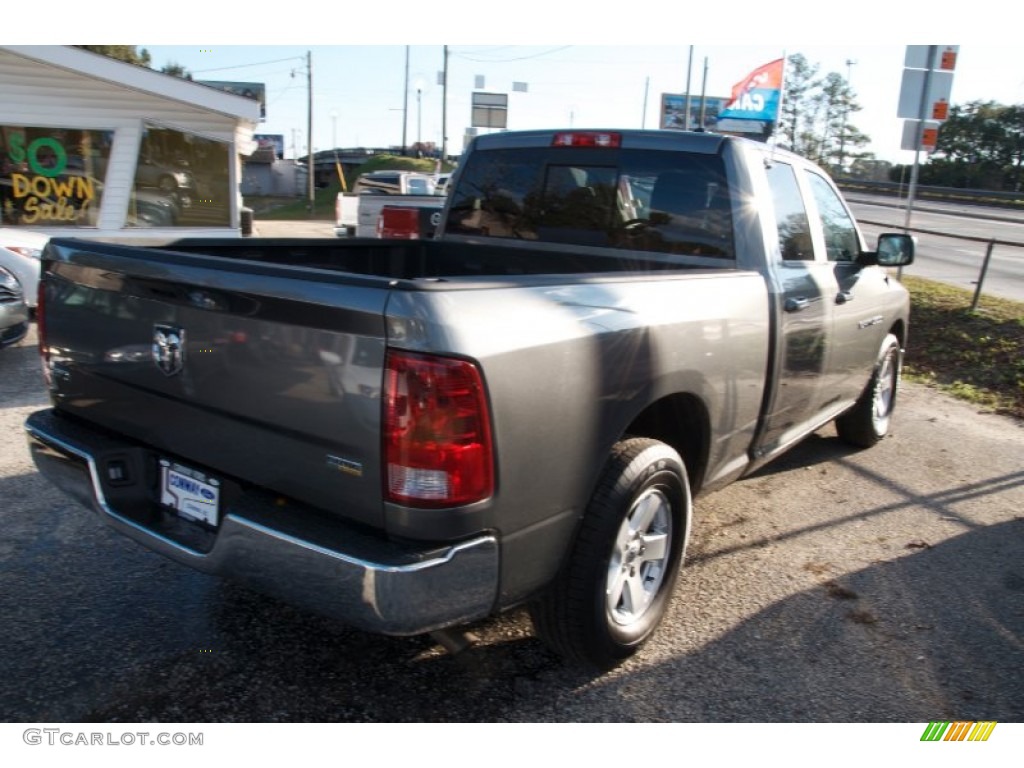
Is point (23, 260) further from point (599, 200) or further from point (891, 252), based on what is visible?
point (891, 252)

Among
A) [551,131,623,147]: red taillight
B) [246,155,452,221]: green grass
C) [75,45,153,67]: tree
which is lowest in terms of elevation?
[246,155,452,221]: green grass

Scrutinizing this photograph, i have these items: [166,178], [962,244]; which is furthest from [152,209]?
[962,244]

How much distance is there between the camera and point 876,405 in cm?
545

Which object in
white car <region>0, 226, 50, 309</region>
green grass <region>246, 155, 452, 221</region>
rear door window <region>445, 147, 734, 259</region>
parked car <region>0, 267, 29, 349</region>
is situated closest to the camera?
rear door window <region>445, 147, 734, 259</region>

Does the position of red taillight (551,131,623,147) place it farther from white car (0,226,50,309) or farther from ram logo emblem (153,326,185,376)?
white car (0,226,50,309)

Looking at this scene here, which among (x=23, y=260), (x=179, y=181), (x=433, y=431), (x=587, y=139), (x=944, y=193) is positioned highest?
(x=944, y=193)

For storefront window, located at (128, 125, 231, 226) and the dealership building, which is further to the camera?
storefront window, located at (128, 125, 231, 226)

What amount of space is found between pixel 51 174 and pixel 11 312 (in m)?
6.88

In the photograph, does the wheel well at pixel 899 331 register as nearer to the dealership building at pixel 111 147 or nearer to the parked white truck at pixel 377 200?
the parked white truck at pixel 377 200

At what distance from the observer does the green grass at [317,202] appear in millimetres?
38625

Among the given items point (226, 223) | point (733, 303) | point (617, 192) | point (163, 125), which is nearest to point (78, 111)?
point (163, 125)

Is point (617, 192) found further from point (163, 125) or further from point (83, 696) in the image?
point (163, 125)

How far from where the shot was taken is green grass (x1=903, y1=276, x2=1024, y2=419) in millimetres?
7414

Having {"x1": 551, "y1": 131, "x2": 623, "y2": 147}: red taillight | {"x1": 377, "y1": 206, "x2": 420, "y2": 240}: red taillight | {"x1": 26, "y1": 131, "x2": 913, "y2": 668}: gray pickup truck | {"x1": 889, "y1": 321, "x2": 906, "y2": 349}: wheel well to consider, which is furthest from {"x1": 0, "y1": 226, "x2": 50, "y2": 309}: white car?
{"x1": 889, "y1": 321, "x2": 906, "y2": 349}: wheel well
